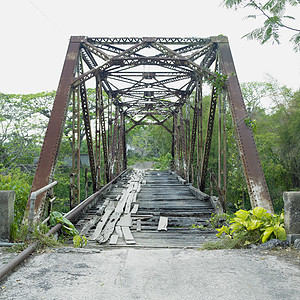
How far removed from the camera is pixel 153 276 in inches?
112

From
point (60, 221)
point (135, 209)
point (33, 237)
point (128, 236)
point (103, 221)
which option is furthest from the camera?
point (135, 209)

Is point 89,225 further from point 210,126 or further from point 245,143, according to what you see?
point 210,126

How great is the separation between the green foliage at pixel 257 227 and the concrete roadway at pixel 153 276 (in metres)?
0.37

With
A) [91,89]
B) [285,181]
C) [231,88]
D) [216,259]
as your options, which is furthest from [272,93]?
[216,259]

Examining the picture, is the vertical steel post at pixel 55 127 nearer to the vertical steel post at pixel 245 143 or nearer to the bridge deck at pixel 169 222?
the bridge deck at pixel 169 222

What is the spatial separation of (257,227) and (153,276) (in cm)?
181

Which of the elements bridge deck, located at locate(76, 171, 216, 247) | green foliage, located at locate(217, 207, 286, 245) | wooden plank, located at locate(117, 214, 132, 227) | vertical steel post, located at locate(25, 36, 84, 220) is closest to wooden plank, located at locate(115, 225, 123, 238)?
bridge deck, located at locate(76, 171, 216, 247)

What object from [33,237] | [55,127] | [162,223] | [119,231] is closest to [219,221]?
[162,223]

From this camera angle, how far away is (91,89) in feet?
87.0

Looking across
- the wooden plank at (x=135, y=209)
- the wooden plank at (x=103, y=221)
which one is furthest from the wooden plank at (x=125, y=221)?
the wooden plank at (x=135, y=209)

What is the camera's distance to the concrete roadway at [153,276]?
8.11ft

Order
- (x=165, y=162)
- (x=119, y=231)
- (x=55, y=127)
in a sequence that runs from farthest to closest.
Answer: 1. (x=165, y=162)
2. (x=55, y=127)
3. (x=119, y=231)

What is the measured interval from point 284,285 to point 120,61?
6530 millimetres

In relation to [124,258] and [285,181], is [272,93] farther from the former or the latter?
[124,258]
